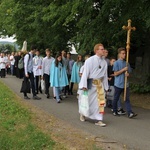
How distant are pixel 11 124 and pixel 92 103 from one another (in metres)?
1.89

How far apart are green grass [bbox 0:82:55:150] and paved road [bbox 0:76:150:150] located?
102cm

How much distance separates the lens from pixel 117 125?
7809 mm

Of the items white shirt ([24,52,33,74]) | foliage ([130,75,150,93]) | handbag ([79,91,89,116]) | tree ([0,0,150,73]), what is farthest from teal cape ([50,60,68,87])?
foliage ([130,75,150,93])

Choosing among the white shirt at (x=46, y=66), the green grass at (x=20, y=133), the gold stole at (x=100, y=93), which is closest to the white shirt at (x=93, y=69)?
the gold stole at (x=100, y=93)

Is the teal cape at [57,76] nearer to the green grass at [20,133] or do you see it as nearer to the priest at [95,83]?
the green grass at [20,133]

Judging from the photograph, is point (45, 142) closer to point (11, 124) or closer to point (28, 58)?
point (11, 124)

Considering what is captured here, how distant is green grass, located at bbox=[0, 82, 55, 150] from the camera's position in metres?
5.80

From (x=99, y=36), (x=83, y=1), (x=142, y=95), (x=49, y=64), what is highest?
(x=83, y=1)

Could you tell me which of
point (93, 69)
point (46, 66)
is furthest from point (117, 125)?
point (46, 66)

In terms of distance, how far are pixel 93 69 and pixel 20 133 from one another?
227 cm

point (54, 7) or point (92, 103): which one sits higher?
point (54, 7)

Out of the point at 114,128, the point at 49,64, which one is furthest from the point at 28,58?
the point at 114,128

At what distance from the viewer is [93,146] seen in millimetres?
5918

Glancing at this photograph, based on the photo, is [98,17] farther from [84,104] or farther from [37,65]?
[84,104]
